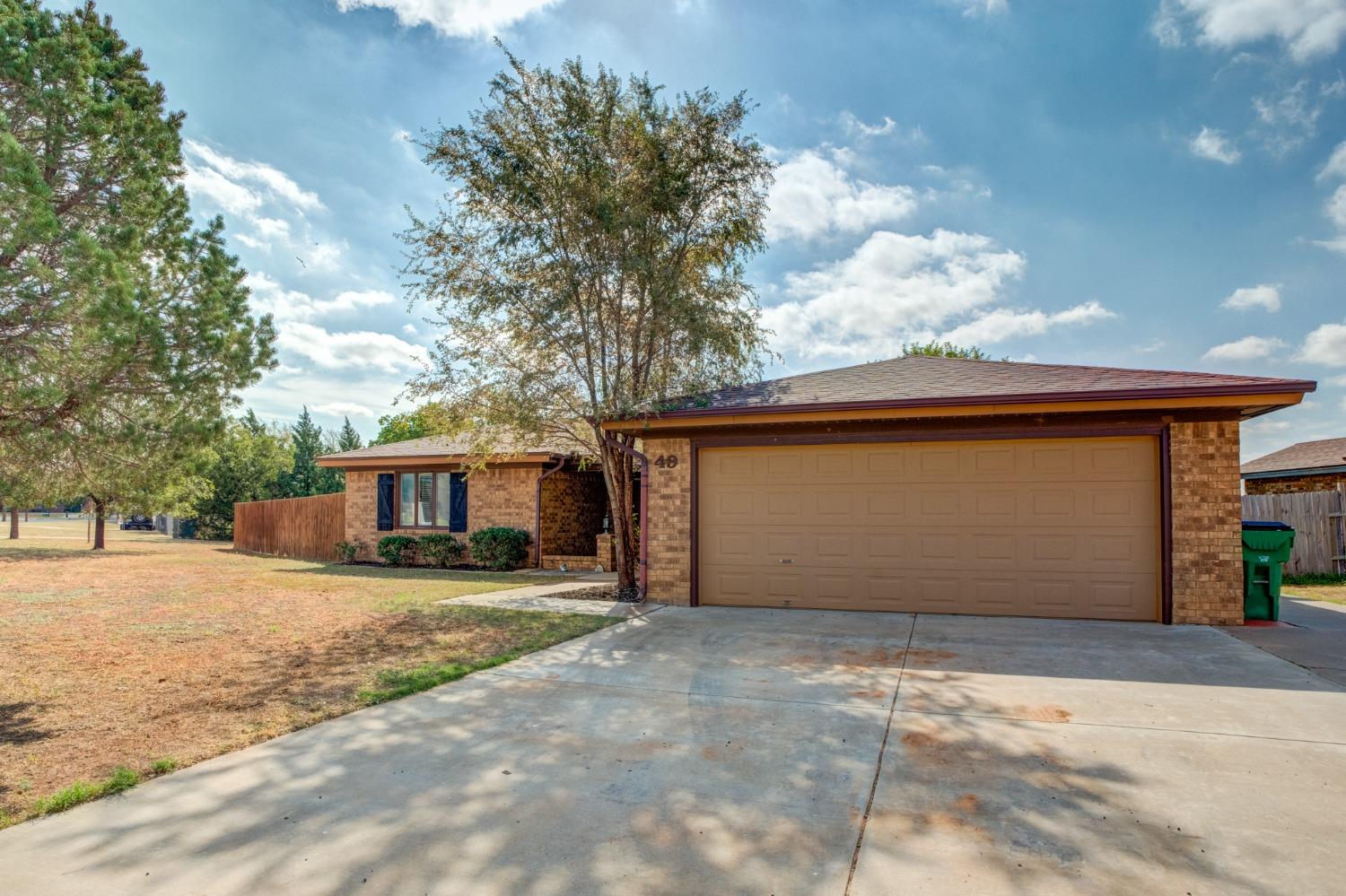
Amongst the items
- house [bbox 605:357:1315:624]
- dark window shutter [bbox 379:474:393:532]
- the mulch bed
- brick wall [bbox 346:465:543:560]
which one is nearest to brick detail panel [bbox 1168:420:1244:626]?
house [bbox 605:357:1315:624]

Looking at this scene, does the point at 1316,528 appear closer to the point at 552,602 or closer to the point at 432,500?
the point at 552,602

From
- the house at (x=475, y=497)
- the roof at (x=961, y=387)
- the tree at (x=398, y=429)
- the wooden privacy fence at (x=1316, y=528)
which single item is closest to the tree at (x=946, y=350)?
the wooden privacy fence at (x=1316, y=528)

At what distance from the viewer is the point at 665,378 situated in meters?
11.3

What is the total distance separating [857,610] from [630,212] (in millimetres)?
6362

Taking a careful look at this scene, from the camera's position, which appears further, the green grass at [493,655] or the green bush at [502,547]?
the green bush at [502,547]

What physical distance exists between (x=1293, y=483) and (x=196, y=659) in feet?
76.9

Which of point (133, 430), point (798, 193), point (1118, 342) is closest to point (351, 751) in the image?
point (133, 430)

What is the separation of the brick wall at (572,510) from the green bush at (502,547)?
1.76 feet

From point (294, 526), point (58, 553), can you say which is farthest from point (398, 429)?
point (58, 553)

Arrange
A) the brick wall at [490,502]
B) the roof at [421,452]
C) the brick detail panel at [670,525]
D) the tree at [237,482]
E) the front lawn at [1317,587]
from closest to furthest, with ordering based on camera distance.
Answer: the brick detail panel at [670,525]
the front lawn at [1317,587]
the roof at [421,452]
the brick wall at [490,502]
the tree at [237,482]

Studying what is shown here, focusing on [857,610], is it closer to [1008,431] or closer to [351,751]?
[1008,431]

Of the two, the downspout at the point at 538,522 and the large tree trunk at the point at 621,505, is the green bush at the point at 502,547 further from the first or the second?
the large tree trunk at the point at 621,505

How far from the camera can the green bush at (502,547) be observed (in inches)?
639

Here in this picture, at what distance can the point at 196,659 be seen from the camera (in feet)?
21.7
